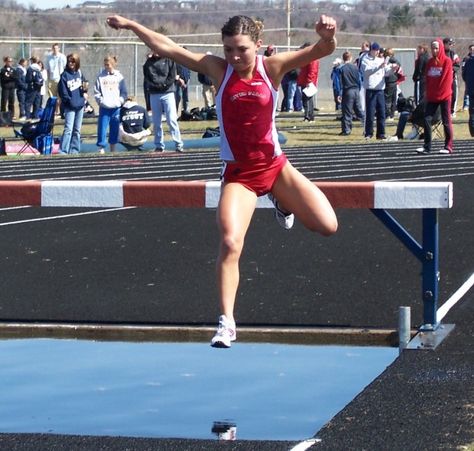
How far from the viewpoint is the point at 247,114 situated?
732cm

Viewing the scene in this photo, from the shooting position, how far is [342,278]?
33.7 feet

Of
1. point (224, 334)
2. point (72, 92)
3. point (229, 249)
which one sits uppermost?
point (72, 92)

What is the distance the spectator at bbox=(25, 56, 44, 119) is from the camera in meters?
36.8

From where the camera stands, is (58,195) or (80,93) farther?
(80,93)

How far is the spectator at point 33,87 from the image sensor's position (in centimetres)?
3681

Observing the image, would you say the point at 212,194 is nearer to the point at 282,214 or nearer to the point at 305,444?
the point at 282,214

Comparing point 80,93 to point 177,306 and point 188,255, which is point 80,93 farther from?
point 177,306

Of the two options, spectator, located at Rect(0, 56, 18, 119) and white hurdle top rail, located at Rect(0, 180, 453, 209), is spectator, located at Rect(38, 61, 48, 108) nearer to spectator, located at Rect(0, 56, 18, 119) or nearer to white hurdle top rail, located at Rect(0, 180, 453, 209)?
spectator, located at Rect(0, 56, 18, 119)

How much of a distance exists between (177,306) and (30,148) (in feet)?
53.0

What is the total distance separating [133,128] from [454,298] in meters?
16.3

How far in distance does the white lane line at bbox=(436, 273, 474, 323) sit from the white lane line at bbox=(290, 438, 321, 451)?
8.75ft

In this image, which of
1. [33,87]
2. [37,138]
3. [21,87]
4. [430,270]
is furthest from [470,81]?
[430,270]

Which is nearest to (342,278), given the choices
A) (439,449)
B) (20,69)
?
(439,449)

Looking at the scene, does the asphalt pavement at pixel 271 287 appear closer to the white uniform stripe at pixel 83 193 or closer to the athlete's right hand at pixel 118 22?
the white uniform stripe at pixel 83 193
